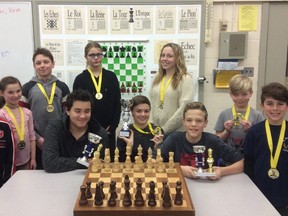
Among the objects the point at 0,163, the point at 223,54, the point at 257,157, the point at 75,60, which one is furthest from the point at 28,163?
the point at 223,54

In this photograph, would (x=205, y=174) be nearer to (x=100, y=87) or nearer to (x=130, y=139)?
(x=130, y=139)

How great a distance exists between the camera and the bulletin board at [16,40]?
4000mm

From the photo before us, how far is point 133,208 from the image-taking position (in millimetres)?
1543

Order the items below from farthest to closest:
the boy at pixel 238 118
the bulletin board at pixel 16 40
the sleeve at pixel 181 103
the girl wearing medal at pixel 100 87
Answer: the bulletin board at pixel 16 40
the girl wearing medal at pixel 100 87
the sleeve at pixel 181 103
the boy at pixel 238 118

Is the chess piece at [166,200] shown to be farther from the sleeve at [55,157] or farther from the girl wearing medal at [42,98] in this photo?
the girl wearing medal at [42,98]

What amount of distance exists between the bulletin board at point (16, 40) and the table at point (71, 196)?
90.7 inches

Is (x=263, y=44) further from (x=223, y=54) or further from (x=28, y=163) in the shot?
(x=28, y=163)

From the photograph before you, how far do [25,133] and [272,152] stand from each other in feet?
6.99

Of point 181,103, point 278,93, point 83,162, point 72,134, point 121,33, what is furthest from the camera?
A: point 121,33

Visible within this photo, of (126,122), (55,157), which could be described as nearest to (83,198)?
(55,157)

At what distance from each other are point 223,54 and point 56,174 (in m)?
2.75

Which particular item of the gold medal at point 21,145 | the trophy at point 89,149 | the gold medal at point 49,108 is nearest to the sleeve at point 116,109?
the gold medal at point 49,108

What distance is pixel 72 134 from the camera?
2439 millimetres

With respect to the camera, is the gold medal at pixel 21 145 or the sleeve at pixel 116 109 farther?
the sleeve at pixel 116 109
